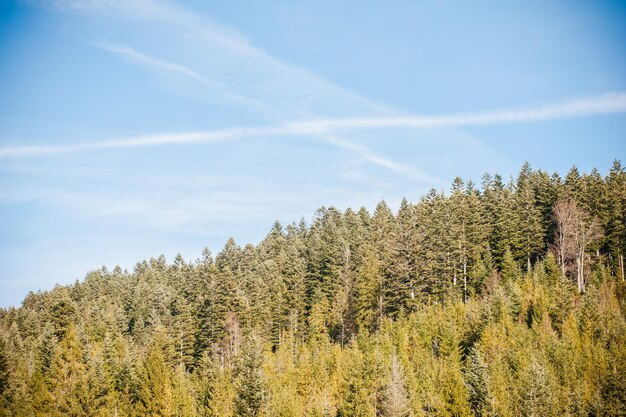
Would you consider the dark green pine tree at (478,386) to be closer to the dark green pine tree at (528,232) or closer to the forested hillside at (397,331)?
the forested hillside at (397,331)

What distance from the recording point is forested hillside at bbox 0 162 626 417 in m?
44.0

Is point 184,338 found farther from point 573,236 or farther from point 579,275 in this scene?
point 573,236

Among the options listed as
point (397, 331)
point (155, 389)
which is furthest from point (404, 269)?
point (155, 389)

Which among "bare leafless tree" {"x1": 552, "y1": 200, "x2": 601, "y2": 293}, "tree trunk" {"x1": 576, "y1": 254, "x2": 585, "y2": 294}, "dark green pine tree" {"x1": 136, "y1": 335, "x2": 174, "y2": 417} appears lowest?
"dark green pine tree" {"x1": 136, "y1": 335, "x2": 174, "y2": 417}

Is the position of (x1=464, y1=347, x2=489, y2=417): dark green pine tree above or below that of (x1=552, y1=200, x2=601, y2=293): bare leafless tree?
below

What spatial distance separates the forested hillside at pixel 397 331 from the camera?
4400 centimetres

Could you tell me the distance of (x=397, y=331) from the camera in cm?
5766

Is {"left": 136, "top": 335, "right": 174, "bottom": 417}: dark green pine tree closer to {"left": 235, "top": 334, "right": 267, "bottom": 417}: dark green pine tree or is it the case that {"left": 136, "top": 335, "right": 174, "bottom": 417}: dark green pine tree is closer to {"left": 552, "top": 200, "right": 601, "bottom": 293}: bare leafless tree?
{"left": 235, "top": 334, "right": 267, "bottom": 417}: dark green pine tree

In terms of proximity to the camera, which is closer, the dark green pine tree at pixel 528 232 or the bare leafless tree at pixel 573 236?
the bare leafless tree at pixel 573 236

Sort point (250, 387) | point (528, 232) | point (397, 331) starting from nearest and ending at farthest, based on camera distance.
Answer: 1. point (250, 387)
2. point (397, 331)
3. point (528, 232)

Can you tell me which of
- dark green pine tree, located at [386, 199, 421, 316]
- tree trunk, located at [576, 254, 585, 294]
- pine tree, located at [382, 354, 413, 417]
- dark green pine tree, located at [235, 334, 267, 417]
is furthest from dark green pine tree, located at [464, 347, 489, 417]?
tree trunk, located at [576, 254, 585, 294]

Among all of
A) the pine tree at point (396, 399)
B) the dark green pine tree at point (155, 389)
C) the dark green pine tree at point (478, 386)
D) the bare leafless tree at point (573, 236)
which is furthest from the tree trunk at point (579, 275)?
the dark green pine tree at point (155, 389)

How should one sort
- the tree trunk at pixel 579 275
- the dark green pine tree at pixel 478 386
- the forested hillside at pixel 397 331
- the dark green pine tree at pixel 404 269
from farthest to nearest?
1. the dark green pine tree at pixel 404 269
2. the tree trunk at pixel 579 275
3. the forested hillside at pixel 397 331
4. the dark green pine tree at pixel 478 386

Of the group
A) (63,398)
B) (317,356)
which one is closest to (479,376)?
(317,356)
